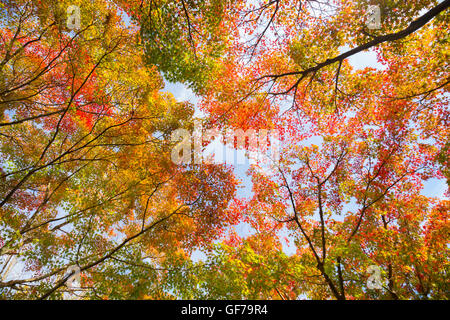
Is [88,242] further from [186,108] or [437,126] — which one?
[437,126]

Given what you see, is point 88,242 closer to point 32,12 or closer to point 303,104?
point 32,12

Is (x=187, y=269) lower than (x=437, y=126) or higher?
lower

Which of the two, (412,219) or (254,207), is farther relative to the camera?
(254,207)

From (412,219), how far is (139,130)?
14.6 meters

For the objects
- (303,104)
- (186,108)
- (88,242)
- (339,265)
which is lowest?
(339,265)

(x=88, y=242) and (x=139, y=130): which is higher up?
(x=139, y=130)

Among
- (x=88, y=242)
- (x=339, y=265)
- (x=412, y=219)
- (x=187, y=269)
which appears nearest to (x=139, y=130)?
(x=88, y=242)

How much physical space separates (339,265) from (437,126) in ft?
23.9

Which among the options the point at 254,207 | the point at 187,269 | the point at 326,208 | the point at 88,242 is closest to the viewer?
the point at 187,269

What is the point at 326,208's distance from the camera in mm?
8062
